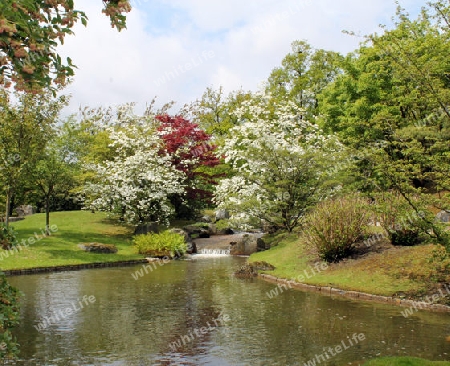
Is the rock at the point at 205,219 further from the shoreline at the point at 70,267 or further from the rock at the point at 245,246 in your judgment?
the shoreline at the point at 70,267

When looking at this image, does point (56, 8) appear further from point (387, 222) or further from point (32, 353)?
point (387, 222)

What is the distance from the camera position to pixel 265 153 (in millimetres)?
27250

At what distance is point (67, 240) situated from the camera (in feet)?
102

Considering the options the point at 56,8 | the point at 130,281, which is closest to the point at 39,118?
the point at 130,281

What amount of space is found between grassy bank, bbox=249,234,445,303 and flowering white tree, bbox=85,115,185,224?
1595 centimetres

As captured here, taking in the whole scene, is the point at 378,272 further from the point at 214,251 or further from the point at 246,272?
the point at 214,251

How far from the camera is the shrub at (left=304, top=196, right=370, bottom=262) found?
1920cm

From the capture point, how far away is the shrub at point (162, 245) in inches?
1164

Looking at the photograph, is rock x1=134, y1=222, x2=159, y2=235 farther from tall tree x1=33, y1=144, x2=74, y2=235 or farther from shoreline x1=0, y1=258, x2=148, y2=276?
tall tree x1=33, y1=144, x2=74, y2=235

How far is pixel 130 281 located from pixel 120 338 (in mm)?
9214

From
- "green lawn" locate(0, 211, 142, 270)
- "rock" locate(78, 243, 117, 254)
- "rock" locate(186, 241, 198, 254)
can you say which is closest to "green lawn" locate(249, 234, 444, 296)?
"green lawn" locate(0, 211, 142, 270)

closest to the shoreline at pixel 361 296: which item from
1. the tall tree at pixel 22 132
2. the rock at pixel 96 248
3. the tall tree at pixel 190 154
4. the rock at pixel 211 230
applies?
the rock at pixel 96 248

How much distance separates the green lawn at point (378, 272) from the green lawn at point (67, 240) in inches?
457

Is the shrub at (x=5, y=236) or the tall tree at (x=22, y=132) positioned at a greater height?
the tall tree at (x=22, y=132)
